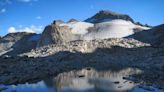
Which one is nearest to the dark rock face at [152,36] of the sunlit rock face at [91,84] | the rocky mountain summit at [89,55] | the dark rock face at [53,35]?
the rocky mountain summit at [89,55]

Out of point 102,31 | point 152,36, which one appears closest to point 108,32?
point 102,31

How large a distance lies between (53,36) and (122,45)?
44424mm

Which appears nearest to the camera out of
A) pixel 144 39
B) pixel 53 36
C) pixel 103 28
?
pixel 144 39

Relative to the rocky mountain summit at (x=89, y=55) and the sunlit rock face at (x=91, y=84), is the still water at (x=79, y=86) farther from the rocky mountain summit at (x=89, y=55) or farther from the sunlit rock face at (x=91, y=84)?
the rocky mountain summit at (x=89, y=55)

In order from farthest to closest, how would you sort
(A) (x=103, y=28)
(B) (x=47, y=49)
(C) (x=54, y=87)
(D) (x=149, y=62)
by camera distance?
(A) (x=103, y=28) → (B) (x=47, y=49) → (D) (x=149, y=62) → (C) (x=54, y=87)

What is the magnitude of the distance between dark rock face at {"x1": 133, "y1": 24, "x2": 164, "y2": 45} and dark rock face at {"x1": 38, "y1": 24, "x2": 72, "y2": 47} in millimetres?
33714

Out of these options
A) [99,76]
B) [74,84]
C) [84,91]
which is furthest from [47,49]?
[84,91]

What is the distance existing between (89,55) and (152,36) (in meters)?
46.9

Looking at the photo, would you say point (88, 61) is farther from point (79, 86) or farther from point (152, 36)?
point (152, 36)

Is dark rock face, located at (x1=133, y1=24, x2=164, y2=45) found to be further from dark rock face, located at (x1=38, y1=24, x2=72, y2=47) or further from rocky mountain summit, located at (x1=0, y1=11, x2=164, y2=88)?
dark rock face, located at (x1=38, y1=24, x2=72, y2=47)

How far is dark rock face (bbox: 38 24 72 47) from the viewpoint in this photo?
173875 mm

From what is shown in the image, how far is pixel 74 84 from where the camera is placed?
219 ft

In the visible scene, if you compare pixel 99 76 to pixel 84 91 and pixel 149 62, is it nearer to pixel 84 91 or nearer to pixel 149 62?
pixel 84 91

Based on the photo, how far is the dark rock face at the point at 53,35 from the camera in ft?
570
